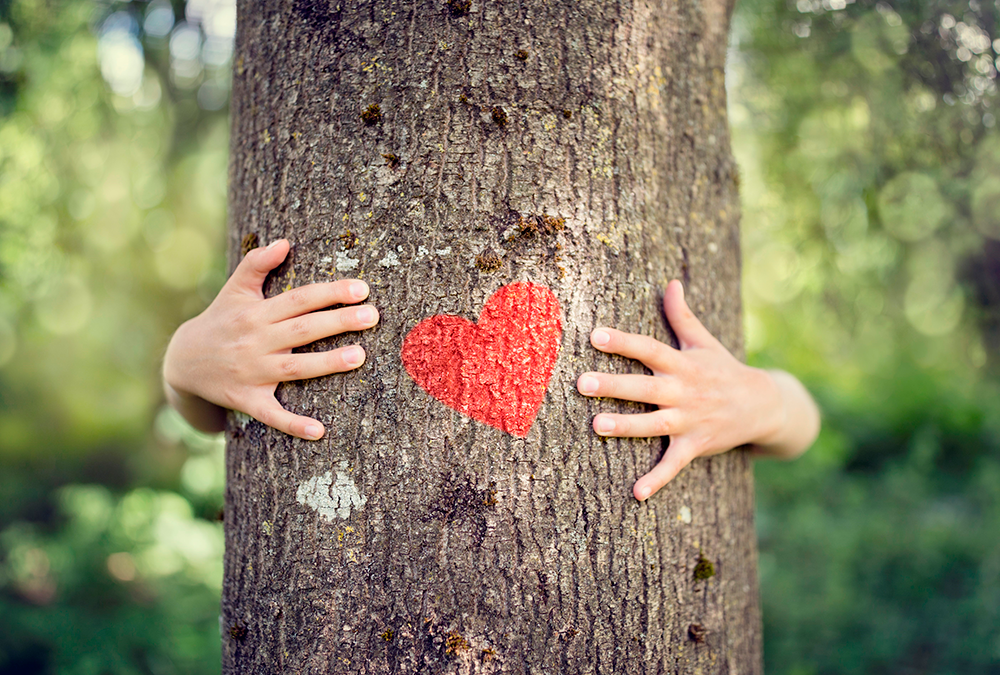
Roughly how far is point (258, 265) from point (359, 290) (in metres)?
0.26

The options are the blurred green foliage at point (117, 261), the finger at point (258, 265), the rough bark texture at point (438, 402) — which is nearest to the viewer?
the rough bark texture at point (438, 402)

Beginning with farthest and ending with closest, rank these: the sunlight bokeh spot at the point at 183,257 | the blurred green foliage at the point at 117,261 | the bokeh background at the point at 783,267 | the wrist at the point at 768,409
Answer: the sunlight bokeh spot at the point at 183,257 → the blurred green foliage at the point at 117,261 → the bokeh background at the point at 783,267 → the wrist at the point at 768,409

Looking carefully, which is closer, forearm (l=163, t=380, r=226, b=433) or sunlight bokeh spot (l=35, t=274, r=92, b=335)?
forearm (l=163, t=380, r=226, b=433)

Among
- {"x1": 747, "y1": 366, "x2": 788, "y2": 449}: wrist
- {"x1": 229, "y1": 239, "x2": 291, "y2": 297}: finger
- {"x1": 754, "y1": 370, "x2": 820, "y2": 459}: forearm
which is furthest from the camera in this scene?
{"x1": 754, "y1": 370, "x2": 820, "y2": 459}: forearm

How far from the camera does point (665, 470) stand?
1183mm

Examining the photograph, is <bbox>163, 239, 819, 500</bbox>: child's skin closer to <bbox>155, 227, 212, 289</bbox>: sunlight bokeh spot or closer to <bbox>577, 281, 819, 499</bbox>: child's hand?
<bbox>577, 281, 819, 499</bbox>: child's hand

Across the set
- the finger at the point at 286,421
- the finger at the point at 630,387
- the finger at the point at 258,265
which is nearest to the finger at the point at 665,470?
the finger at the point at 630,387

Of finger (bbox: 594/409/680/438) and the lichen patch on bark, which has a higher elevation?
finger (bbox: 594/409/680/438)

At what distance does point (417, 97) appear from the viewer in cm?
115

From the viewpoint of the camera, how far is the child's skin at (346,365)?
113 centimetres

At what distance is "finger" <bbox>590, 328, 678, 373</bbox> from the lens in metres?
1.16

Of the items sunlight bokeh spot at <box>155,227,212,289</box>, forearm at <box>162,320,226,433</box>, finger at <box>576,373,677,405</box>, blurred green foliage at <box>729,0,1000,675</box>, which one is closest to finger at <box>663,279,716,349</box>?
finger at <box>576,373,677,405</box>

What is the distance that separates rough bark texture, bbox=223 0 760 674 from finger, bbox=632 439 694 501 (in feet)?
0.08

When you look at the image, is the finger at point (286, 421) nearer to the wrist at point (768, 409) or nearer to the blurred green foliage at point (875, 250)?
the wrist at point (768, 409)
